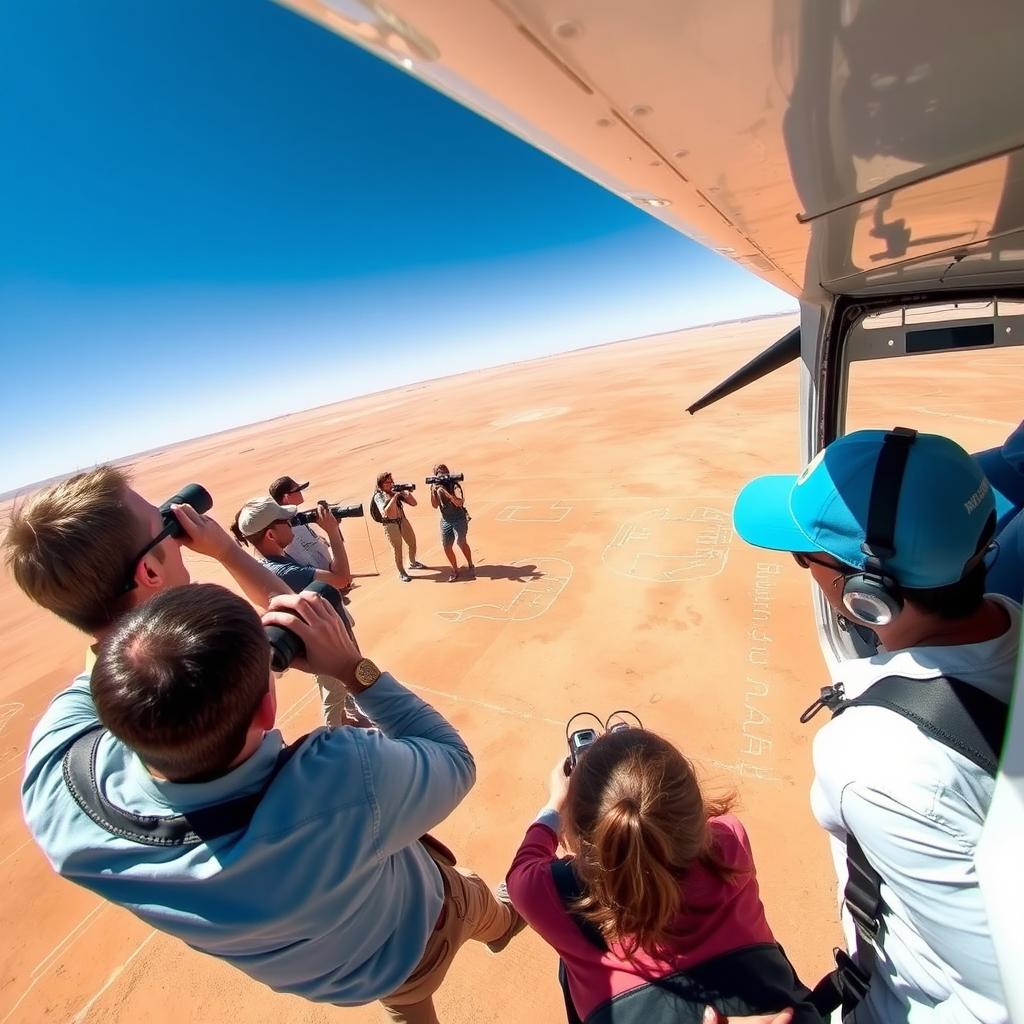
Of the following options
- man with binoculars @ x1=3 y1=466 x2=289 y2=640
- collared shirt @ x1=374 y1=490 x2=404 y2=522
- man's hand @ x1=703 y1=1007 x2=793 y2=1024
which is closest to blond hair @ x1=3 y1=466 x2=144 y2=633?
man with binoculars @ x1=3 y1=466 x2=289 y2=640

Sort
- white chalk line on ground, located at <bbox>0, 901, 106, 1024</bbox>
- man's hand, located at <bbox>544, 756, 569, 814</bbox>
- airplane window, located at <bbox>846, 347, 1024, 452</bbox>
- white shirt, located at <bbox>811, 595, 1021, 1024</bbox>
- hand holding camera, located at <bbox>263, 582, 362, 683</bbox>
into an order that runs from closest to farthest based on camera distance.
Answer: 1. white shirt, located at <bbox>811, 595, 1021, 1024</bbox>
2. hand holding camera, located at <bbox>263, 582, 362, 683</bbox>
3. man's hand, located at <bbox>544, 756, 569, 814</bbox>
4. white chalk line on ground, located at <bbox>0, 901, 106, 1024</bbox>
5. airplane window, located at <bbox>846, 347, 1024, 452</bbox>

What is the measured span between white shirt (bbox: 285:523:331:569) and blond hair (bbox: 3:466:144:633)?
244 centimetres

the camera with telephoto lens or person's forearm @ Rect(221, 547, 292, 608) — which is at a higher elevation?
person's forearm @ Rect(221, 547, 292, 608)

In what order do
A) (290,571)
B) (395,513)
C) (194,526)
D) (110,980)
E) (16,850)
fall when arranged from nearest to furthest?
(194,526) → (110,980) → (290,571) → (16,850) → (395,513)

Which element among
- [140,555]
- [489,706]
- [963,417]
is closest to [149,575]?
[140,555]

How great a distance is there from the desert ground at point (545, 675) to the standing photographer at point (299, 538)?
2078mm

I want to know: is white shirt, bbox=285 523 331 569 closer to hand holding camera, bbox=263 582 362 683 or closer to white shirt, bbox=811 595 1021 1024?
hand holding camera, bbox=263 582 362 683

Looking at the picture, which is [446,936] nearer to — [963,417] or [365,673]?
[365,673]

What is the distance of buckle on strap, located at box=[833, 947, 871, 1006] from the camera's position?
1.38 metres

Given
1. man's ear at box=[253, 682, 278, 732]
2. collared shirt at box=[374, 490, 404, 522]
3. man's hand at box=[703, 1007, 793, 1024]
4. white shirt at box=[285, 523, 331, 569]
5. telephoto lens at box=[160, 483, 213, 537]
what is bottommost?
collared shirt at box=[374, 490, 404, 522]

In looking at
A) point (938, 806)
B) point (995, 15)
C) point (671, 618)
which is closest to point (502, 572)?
point (671, 618)

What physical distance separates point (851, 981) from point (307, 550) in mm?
4191

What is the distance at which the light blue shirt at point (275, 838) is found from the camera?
115 cm

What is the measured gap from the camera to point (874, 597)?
4.19ft
